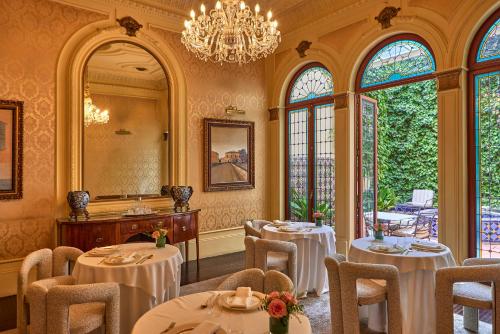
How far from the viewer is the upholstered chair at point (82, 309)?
2.58 metres

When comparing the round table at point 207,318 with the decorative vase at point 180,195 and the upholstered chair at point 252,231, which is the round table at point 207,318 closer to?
the upholstered chair at point 252,231

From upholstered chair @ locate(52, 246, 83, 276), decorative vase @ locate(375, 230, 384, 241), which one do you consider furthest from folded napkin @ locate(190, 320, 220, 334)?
decorative vase @ locate(375, 230, 384, 241)

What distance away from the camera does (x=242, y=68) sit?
279 inches

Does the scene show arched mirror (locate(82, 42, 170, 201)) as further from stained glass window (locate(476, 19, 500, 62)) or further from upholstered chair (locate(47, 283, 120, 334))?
stained glass window (locate(476, 19, 500, 62))

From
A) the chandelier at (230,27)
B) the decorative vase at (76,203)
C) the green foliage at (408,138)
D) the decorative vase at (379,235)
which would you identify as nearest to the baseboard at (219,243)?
the decorative vase at (76,203)

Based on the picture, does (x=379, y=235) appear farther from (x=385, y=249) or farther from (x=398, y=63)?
(x=398, y=63)

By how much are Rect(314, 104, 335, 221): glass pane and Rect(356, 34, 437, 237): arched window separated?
0.55m

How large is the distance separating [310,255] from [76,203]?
328 centimetres

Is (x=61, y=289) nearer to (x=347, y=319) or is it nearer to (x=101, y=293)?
(x=101, y=293)

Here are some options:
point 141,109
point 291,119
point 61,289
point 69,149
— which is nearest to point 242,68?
point 291,119

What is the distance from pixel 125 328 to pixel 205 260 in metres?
3.05

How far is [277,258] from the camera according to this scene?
4.36 m

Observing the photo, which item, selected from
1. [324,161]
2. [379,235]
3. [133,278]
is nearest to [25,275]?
[133,278]

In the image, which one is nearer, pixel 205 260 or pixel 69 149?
pixel 69 149
